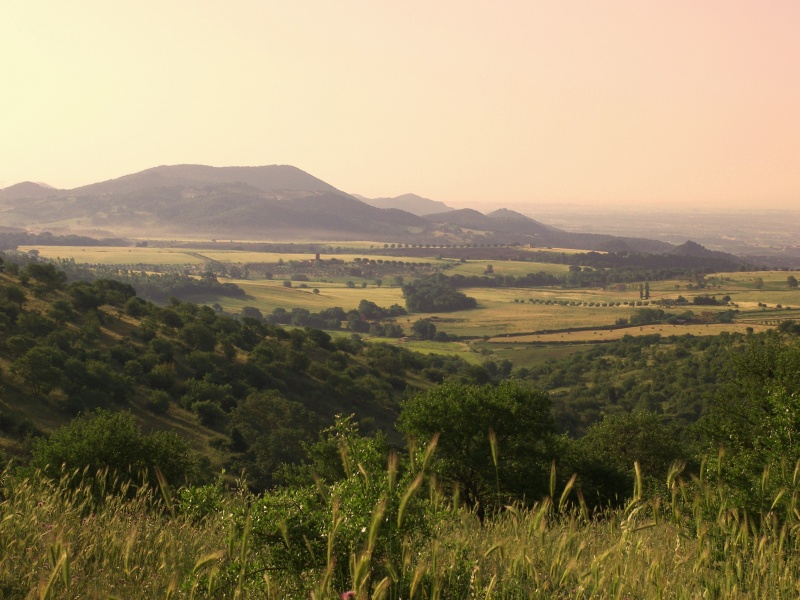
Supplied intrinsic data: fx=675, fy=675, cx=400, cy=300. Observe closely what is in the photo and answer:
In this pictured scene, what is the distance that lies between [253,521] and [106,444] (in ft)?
76.3

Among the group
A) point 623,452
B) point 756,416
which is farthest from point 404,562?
point 623,452

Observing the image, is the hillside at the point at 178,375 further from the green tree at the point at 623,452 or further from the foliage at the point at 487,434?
the green tree at the point at 623,452

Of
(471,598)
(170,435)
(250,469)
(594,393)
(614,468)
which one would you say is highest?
(471,598)

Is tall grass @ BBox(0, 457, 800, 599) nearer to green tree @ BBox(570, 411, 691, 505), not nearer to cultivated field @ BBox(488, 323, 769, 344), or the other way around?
green tree @ BBox(570, 411, 691, 505)

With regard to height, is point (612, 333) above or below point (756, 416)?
below

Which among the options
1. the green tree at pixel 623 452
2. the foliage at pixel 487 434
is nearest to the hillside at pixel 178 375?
the foliage at pixel 487 434

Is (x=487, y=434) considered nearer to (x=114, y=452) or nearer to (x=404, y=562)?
(x=114, y=452)

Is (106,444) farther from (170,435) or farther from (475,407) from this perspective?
(475,407)

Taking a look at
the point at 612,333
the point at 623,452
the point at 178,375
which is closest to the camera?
the point at 623,452

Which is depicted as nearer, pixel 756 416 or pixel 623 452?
pixel 756 416

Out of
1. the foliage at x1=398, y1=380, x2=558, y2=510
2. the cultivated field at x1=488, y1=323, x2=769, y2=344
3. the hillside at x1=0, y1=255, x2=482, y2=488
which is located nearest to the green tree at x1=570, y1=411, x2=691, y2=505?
the foliage at x1=398, y1=380, x2=558, y2=510

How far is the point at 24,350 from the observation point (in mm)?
60062

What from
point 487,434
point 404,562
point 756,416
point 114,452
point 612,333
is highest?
point 404,562

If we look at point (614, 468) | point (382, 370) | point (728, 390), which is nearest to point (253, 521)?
point (614, 468)
